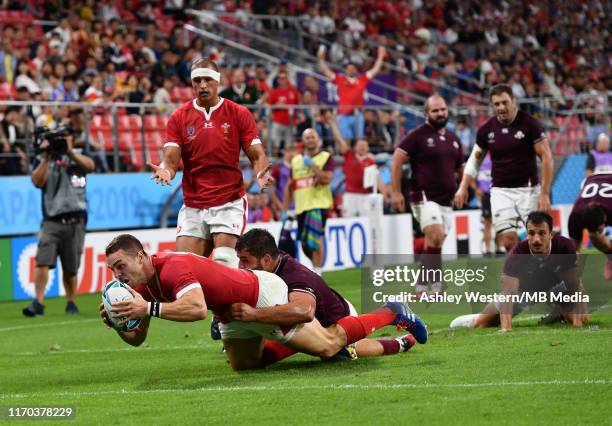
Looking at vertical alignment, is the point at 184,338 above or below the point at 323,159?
below

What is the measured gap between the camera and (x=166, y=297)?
870cm

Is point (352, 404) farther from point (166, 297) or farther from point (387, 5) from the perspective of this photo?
point (387, 5)

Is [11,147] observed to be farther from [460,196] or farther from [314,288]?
[314,288]

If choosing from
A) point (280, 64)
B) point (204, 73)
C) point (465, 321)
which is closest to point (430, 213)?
point (465, 321)

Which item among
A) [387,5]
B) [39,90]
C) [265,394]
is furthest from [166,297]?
[387,5]

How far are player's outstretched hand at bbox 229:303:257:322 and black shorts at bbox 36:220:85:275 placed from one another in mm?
8128

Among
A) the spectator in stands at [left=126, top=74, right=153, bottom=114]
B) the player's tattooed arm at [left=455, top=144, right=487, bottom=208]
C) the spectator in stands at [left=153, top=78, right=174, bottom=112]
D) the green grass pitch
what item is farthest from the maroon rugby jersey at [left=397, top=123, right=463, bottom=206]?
the spectator in stands at [left=153, top=78, right=174, bottom=112]

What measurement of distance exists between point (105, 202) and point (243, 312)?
12.6 metres

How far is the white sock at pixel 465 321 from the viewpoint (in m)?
11.9

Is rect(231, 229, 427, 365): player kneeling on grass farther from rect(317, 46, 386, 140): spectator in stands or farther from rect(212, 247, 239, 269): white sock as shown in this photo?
rect(317, 46, 386, 140): spectator in stands

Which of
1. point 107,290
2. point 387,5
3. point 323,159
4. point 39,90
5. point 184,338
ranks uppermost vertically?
point 387,5

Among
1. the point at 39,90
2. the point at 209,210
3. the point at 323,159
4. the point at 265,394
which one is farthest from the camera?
the point at 39,90

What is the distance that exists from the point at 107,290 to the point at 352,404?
195 cm

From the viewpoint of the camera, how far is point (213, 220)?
448 inches
